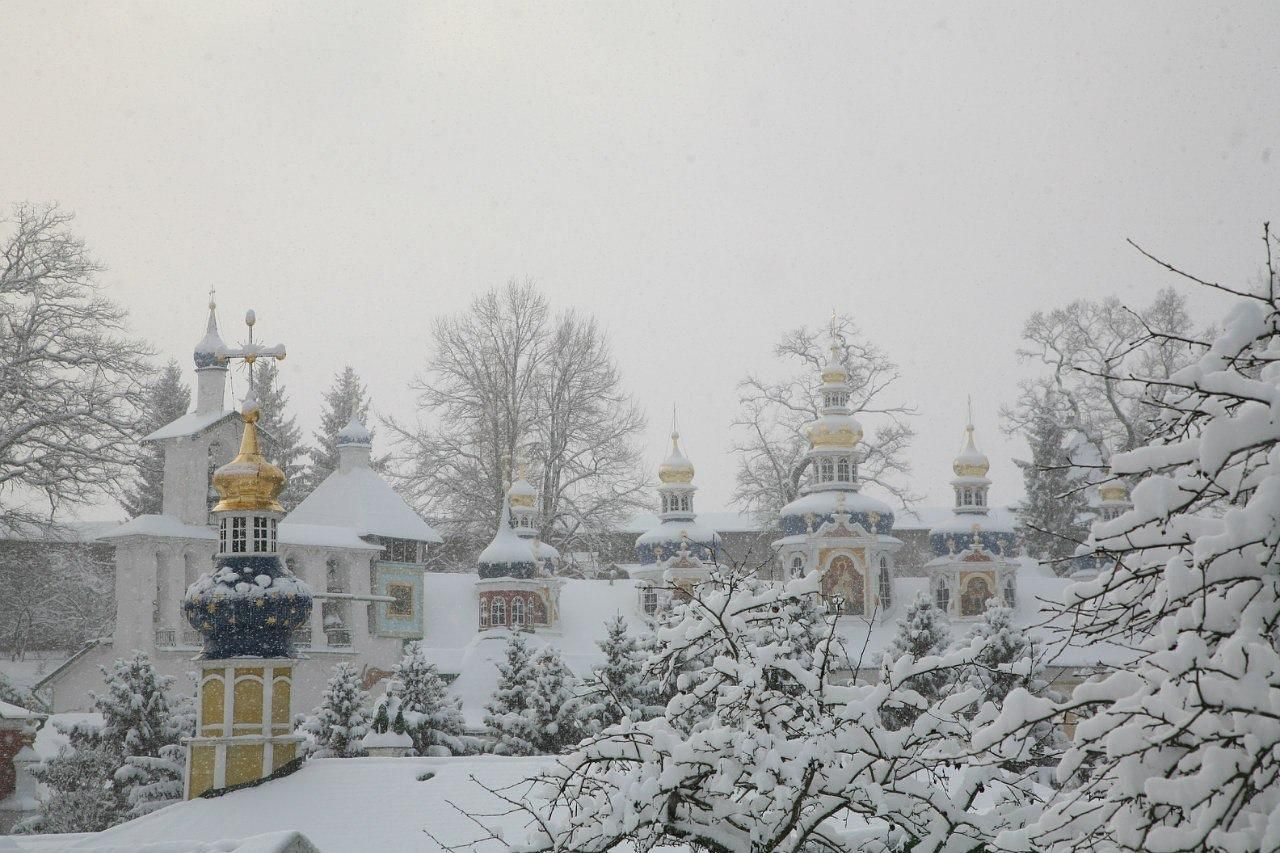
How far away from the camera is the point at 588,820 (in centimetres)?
645

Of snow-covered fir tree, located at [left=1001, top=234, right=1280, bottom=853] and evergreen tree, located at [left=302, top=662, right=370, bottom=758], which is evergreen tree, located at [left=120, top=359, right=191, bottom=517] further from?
snow-covered fir tree, located at [left=1001, top=234, right=1280, bottom=853]

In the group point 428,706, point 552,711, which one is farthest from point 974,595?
point 428,706

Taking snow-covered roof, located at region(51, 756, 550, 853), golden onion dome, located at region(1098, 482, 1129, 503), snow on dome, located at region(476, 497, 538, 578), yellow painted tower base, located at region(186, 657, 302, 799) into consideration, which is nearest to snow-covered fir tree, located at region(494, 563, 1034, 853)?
snow-covered roof, located at region(51, 756, 550, 853)

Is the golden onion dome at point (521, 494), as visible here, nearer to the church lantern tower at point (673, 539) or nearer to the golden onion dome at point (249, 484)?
the church lantern tower at point (673, 539)

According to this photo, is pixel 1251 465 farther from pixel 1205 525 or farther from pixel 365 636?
pixel 365 636

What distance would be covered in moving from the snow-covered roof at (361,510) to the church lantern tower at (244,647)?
16290 mm

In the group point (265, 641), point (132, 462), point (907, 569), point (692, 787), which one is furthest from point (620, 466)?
point (692, 787)

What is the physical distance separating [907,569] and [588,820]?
41.7 m

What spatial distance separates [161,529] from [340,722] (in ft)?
30.0

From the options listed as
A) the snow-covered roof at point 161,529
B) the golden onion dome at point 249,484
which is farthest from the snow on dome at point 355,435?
the golden onion dome at point 249,484

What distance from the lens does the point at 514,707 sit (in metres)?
24.3

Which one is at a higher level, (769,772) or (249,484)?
(249,484)

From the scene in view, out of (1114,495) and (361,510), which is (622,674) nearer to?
(361,510)

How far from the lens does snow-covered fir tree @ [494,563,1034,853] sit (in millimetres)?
6230
